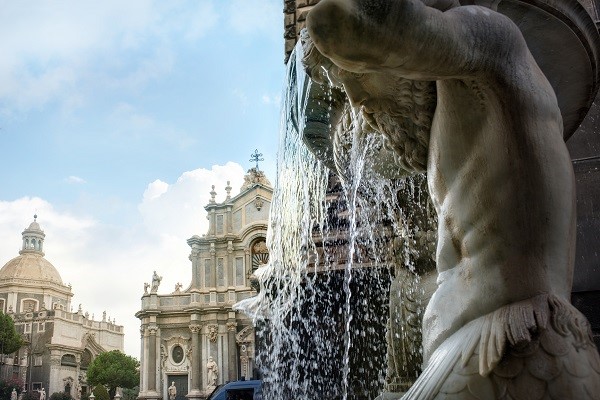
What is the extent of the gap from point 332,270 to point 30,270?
223 feet

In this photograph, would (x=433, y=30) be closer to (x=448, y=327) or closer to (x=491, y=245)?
Answer: (x=491, y=245)

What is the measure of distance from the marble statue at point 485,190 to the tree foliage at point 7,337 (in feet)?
157

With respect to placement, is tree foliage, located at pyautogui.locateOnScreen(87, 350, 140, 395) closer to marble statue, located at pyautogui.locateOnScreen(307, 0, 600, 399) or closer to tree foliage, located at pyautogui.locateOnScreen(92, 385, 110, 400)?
tree foliage, located at pyautogui.locateOnScreen(92, 385, 110, 400)

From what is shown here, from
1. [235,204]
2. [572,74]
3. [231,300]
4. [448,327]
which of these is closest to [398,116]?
[448,327]

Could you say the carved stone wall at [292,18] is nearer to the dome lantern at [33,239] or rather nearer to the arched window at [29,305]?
the arched window at [29,305]

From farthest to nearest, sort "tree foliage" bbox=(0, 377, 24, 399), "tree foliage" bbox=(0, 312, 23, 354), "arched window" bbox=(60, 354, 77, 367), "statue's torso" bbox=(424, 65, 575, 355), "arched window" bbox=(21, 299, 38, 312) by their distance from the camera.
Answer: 1. "arched window" bbox=(21, 299, 38, 312)
2. "arched window" bbox=(60, 354, 77, 367)
3. "tree foliage" bbox=(0, 377, 24, 399)
4. "tree foliage" bbox=(0, 312, 23, 354)
5. "statue's torso" bbox=(424, 65, 575, 355)

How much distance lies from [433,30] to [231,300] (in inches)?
1221

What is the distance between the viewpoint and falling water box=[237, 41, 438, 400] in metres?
2.82

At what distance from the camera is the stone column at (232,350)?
29.8 meters

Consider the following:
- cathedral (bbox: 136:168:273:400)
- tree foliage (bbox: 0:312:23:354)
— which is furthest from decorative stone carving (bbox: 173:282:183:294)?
tree foliage (bbox: 0:312:23:354)

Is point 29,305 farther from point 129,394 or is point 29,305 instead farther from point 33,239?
point 129,394

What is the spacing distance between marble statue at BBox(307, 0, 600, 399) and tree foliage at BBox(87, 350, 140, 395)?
5119 cm

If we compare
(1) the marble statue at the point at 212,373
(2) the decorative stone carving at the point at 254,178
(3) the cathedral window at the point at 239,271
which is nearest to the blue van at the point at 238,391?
(1) the marble statue at the point at 212,373

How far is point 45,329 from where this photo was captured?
53.0 m
